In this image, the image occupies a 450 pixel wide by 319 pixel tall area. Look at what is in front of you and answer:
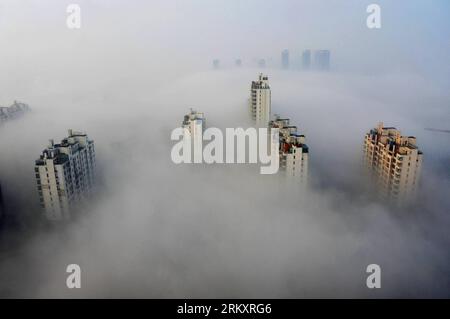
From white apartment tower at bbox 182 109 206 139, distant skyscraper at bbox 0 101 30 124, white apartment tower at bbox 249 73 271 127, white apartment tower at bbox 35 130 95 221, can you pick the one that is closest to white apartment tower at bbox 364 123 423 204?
white apartment tower at bbox 249 73 271 127

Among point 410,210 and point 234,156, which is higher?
point 234,156

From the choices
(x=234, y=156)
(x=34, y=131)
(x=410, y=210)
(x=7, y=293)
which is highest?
(x=34, y=131)

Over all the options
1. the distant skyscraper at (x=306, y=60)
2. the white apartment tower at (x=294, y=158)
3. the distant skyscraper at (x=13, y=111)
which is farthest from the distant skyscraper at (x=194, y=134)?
the distant skyscraper at (x=306, y=60)

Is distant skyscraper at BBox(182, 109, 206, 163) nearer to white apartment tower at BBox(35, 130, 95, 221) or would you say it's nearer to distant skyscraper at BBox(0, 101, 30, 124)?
white apartment tower at BBox(35, 130, 95, 221)

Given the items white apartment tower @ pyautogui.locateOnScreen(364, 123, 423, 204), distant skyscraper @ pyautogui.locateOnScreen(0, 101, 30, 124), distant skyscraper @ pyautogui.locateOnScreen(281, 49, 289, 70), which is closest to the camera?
white apartment tower @ pyautogui.locateOnScreen(364, 123, 423, 204)

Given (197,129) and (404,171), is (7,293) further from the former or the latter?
(404,171)

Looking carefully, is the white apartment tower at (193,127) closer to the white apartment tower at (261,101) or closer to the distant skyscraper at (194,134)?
the distant skyscraper at (194,134)
